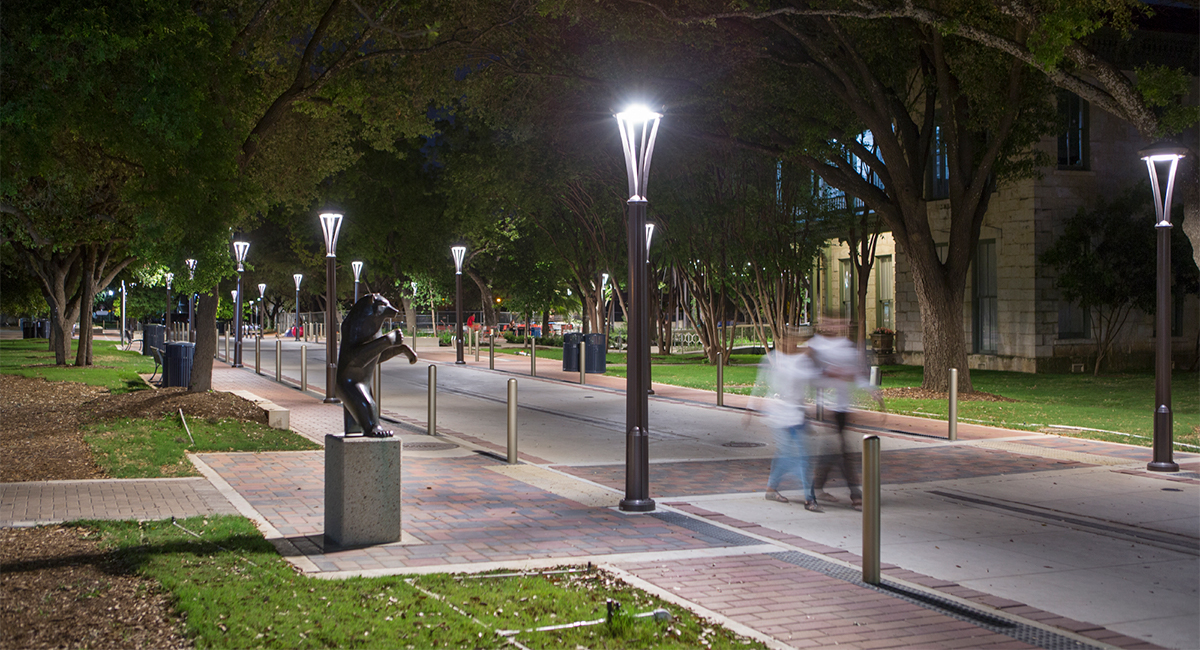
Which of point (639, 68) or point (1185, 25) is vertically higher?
point (1185, 25)

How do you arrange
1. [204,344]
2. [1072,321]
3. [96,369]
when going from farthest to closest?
[1072,321], [96,369], [204,344]

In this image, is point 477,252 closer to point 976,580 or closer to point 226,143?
point 226,143

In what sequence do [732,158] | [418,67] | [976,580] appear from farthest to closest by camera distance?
1. [732,158]
2. [418,67]
3. [976,580]

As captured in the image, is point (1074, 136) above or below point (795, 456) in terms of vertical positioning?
above

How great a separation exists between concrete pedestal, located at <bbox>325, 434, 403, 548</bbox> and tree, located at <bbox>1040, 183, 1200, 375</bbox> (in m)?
25.0

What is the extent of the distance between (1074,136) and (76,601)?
30954mm

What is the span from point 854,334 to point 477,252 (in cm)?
2326

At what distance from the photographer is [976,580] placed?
663 cm

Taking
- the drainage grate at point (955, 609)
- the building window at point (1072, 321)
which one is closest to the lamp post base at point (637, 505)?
the drainage grate at point (955, 609)

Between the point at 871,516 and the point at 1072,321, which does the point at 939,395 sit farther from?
the point at 871,516

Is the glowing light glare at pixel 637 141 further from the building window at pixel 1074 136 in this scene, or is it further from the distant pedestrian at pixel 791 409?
the building window at pixel 1074 136

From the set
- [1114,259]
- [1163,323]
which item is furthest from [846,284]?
[1163,323]

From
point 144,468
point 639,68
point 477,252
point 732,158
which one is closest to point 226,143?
point 144,468

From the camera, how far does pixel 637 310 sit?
9094 mm
